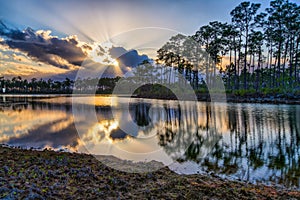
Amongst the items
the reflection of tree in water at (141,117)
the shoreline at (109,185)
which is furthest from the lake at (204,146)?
the reflection of tree in water at (141,117)

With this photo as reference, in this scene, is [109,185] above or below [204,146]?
above

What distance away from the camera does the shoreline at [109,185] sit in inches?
196

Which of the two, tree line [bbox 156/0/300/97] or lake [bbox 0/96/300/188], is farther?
tree line [bbox 156/0/300/97]

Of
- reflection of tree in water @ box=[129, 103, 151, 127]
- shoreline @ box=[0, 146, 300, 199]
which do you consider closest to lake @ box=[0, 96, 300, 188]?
shoreline @ box=[0, 146, 300, 199]

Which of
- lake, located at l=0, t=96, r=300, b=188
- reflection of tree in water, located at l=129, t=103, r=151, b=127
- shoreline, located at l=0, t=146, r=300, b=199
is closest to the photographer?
shoreline, located at l=0, t=146, r=300, b=199

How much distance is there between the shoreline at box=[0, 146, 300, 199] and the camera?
4980mm

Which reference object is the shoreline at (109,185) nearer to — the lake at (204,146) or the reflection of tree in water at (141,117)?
the lake at (204,146)

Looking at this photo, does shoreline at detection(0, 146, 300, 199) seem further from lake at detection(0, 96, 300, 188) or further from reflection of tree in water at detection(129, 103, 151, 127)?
reflection of tree in water at detection(129, 103, 151, 127)

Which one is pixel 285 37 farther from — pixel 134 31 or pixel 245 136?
pixel 134 31

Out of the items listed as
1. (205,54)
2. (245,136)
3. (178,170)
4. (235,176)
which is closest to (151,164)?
(178,170)

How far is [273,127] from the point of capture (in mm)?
15992

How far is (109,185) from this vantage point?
218 inches

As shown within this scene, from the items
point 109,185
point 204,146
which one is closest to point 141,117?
point 204,146

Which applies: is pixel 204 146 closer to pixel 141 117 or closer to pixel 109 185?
pixel 109 185
